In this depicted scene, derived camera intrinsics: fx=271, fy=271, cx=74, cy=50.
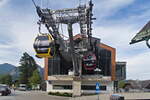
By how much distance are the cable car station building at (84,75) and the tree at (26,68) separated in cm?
5575

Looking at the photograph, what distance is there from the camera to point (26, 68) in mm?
121875

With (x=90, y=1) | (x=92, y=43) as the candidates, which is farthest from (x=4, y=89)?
(x=92, y=43)

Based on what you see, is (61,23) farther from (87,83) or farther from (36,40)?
(87,83)

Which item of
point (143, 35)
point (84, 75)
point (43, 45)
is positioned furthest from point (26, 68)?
point (143, 35)

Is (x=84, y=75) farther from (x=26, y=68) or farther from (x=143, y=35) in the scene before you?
(x=26, y=68)

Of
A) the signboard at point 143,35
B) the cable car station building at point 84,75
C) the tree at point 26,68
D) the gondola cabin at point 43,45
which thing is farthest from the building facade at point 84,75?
the tree at point 26,68

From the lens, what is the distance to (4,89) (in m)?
41.2

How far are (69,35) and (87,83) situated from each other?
20786 millimetres

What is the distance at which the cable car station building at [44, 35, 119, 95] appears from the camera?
61.6 metres

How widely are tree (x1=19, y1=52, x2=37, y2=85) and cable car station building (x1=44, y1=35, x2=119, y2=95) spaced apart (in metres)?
55.7

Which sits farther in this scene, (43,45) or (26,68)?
(26,68)

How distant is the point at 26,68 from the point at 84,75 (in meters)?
63.3

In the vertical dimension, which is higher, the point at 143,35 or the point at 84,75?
the point at 143,35

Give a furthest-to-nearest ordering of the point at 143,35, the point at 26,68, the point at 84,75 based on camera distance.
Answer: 1. the point at 26,68
2. the point at 84,75
3. the point at 143,35
